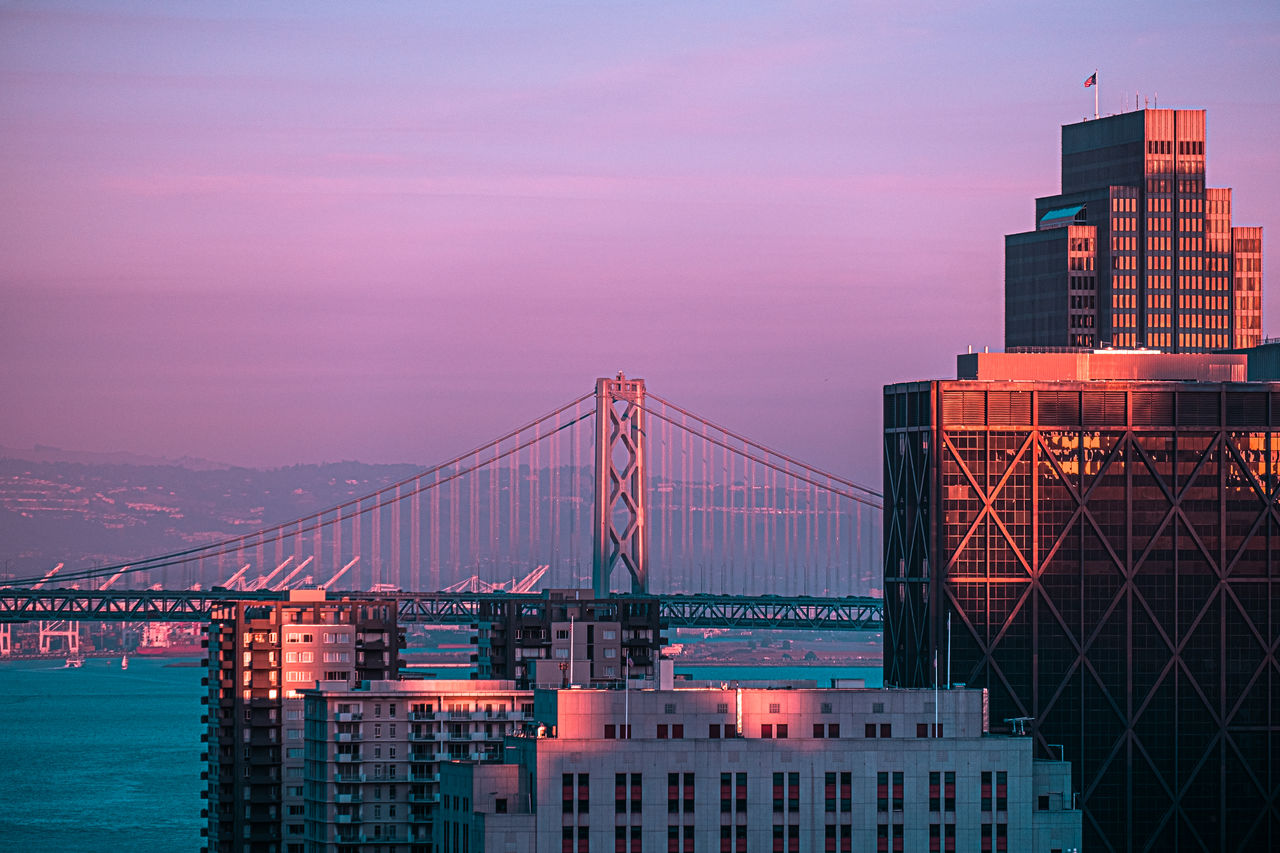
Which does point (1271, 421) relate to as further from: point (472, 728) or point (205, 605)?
point (205, 605)

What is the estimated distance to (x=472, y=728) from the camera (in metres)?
93.9

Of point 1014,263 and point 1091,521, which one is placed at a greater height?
point 1014,263

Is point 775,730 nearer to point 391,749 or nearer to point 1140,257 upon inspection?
point 391,749

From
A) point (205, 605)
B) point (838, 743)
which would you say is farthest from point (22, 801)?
point (838, 743)

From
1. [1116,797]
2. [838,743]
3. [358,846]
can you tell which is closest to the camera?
[838,743]

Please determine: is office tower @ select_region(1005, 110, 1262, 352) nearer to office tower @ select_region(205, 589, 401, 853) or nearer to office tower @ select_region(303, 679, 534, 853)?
office tower @ select_region(205, 589, 401, 853)

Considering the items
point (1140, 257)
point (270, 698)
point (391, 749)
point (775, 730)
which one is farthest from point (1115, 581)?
point (1140, 257)

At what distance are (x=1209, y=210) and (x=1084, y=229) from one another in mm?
9702

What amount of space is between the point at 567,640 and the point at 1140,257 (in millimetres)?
62213

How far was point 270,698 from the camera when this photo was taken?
109000 mm

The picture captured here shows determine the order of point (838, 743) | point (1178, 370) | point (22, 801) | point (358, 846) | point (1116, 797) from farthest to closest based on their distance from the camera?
point (22, 801) < point (1178, 370) < point (1116, 797) < point (358, 846) < point (838, 743)

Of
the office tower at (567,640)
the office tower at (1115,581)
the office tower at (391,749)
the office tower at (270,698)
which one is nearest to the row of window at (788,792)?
the office tower at (391,749)

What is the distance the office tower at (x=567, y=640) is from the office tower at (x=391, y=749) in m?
21.9

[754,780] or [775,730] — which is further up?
[775,730]
